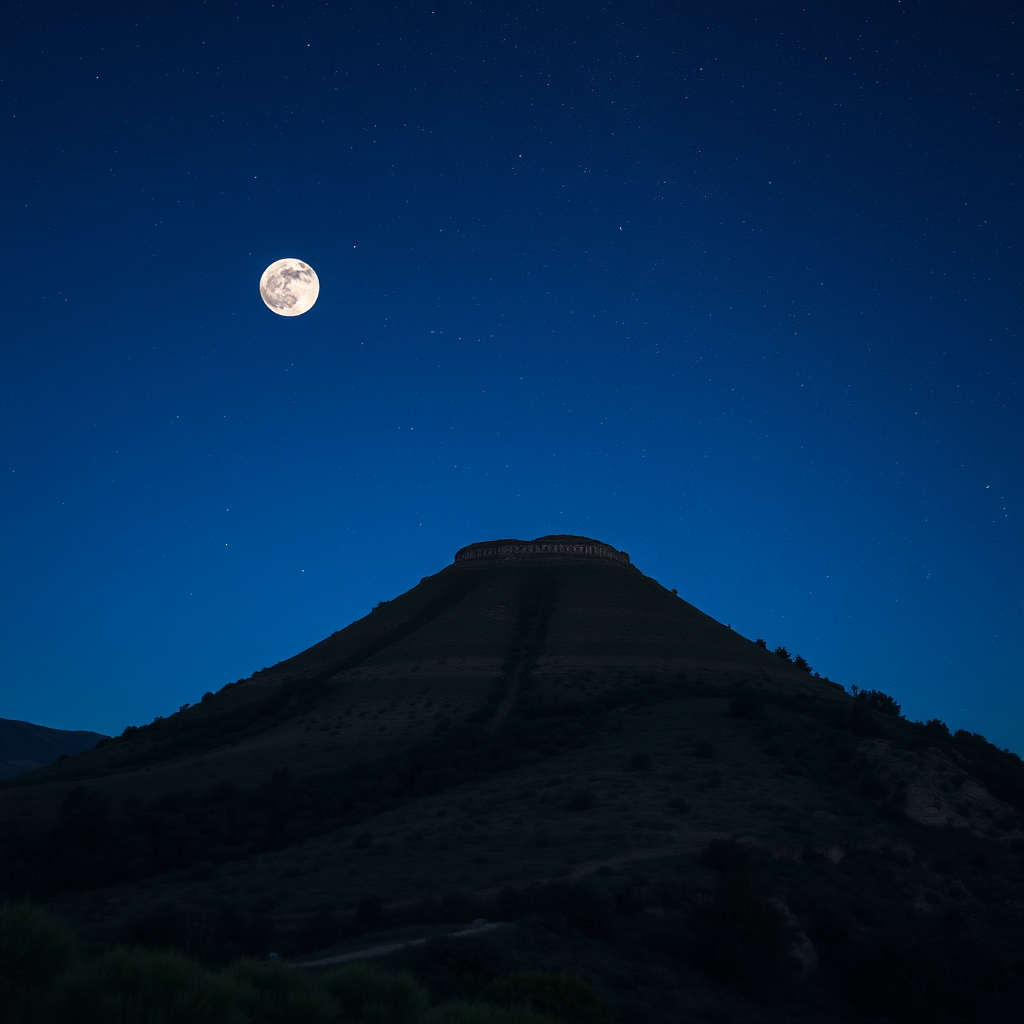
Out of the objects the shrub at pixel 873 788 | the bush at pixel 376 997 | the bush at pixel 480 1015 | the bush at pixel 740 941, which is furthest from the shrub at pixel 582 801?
the bush at pixel 480 1015

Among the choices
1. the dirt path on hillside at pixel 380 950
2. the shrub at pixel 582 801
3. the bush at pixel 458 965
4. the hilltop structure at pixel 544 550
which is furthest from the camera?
the hilltop structure at pixel 544 550

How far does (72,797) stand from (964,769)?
53.4 metres

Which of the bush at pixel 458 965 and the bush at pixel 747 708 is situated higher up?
the bush at pixel 747 708

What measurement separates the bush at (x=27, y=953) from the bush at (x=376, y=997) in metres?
2.88

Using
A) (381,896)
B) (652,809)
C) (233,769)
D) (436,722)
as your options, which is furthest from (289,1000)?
(436,722)

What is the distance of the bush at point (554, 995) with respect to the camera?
48.2 feet

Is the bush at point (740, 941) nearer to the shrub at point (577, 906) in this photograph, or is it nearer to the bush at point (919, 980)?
the bush at point (919, 980)

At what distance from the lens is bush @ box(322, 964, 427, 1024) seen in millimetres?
8430

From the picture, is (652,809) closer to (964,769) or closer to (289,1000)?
(964,769)

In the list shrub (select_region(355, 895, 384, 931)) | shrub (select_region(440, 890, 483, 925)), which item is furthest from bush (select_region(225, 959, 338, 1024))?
shrub (select_region(355, 895, 384, 931))

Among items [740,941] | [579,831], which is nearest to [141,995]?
[740,941]

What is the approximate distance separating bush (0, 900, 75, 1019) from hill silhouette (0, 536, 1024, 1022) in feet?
38.7

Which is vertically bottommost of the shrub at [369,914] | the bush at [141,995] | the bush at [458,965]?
the shrub at [369,914]

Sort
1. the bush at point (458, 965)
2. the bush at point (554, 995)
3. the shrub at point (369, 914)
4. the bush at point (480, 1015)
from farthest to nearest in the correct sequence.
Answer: the shrub at point (369, 914) → the bush at point (458, 965) → the bush at point (554, 995) → the bush at point (480, 1015)
